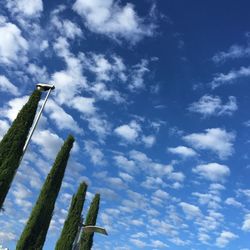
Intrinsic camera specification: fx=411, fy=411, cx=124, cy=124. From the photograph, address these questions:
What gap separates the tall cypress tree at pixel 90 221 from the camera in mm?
41312

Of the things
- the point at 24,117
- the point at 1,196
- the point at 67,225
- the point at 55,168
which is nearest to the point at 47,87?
the point at 24,117

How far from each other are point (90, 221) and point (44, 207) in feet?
38.6

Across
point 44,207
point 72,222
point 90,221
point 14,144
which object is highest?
point 90,221

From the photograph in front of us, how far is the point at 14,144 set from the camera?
2358 centimetres

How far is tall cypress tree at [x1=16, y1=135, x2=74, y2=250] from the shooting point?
99.0ft

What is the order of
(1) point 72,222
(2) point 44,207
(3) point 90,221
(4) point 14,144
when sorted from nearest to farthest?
(4) point 14,144 < (2) point 44,207 < (1) point 72,222 < (3) point 90,221

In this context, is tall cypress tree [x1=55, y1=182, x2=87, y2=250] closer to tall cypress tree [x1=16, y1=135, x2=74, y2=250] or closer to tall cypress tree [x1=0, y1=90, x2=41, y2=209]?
tall cypress tree [x1=16, y1=135, x2=74, y2=250]

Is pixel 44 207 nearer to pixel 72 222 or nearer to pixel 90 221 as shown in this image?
pixel 72 222

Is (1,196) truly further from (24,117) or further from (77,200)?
(77,200)

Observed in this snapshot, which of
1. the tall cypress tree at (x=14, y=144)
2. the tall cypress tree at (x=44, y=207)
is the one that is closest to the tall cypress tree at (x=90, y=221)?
the tall cypress tree at (x=44, y=207)

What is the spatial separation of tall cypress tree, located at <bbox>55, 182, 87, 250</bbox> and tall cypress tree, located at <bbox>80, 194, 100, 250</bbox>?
13.5 feet

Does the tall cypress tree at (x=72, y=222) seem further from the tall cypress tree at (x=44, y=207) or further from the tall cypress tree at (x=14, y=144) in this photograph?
the tall cypress tree at (x=14, y=144)

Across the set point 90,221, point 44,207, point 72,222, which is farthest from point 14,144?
point 90,221

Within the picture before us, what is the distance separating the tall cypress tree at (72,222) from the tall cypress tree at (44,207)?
4.05 metres
